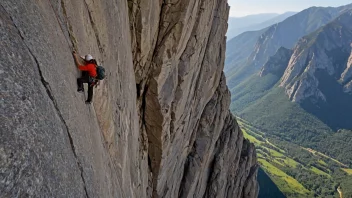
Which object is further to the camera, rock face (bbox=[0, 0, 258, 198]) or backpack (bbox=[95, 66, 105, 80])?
backpack (bbox=[95, 66, 105, 80])

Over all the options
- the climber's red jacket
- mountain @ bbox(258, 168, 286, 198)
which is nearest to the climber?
the climber's red jacket

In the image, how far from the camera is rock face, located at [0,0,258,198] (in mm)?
5590

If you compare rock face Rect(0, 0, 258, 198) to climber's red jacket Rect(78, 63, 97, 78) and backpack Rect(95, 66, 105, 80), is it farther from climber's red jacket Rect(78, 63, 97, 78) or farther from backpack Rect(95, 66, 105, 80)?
backpack Rect(95, 66, 105, 80)

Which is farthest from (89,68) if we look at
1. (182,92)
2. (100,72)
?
(182,92)

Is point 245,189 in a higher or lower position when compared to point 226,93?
lower

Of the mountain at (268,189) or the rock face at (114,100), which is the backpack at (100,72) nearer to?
the rock face at (114,100)

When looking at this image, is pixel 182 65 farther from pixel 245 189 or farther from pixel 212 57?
pixel 245 189

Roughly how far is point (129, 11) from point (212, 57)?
48.2 feet

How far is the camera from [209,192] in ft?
125

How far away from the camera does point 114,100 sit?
14.2 metres

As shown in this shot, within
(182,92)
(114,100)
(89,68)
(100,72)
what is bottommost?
(182,92)

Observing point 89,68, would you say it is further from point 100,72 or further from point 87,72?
point 100,72

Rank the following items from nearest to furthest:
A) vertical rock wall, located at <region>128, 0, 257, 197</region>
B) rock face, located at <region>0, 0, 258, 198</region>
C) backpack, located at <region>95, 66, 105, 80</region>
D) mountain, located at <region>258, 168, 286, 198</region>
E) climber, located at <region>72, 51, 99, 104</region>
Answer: rock face, located at <region>0, 0, 258, 198</region>, climber, located at <region>72, 51, 99, 104</region>, backpack, located at <region>95, 66, 105, 80</region>, vertical rock wall, located at <region>128, 0, 257, 197</region>, mountain, located at <region>258, 168, 286, 198</region>

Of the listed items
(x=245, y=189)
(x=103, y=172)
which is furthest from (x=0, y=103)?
(x=245, y=189)
